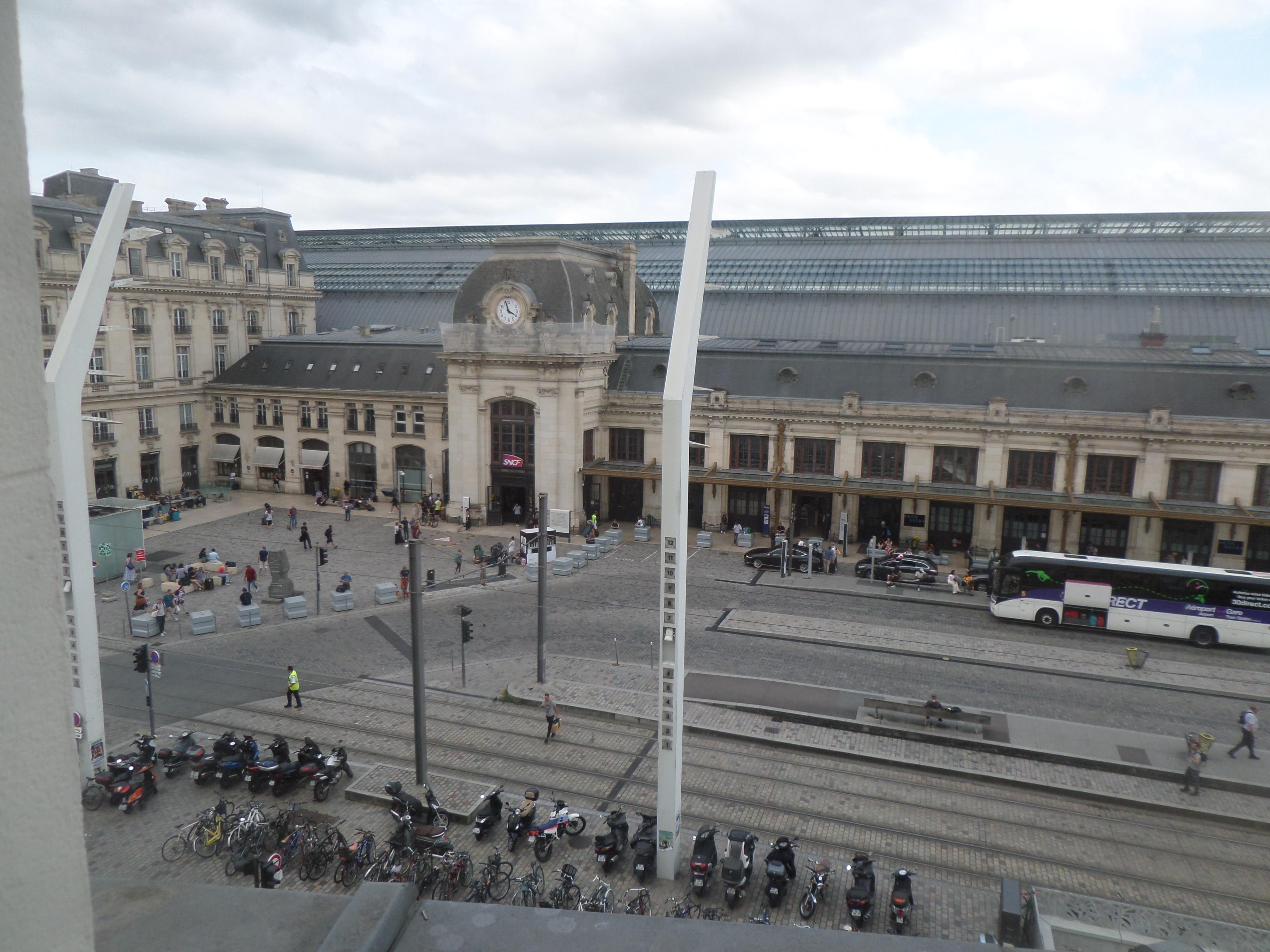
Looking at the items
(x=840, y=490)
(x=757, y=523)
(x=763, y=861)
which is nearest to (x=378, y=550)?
(x=757, y=523)

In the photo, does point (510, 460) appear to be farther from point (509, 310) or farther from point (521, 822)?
point (521, 822)

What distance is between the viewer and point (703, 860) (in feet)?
61.3

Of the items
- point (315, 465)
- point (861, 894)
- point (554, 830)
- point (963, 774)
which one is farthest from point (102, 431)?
point (861, 894)

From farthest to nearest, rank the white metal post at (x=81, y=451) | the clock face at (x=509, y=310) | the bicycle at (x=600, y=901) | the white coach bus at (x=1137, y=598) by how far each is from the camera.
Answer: the clock face at (x=509, y=310) → the white coach bus at (x=1137, y=598) → the white metal post at (x=81, y=451) → the bicycle at (x=600, y=901)

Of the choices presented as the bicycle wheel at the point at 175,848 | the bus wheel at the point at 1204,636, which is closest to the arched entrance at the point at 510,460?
the bus wheel at the point at 1204,636

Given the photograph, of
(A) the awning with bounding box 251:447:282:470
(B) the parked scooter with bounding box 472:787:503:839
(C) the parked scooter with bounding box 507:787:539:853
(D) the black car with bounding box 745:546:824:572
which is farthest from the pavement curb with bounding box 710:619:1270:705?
(A) the awning with bounding box 251:447:282:470

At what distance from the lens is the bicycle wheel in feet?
65.7

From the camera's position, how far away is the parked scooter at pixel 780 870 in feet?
60.0

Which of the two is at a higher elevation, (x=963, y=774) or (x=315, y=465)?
(x=315, y=465)

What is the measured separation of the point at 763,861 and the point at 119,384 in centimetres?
5569

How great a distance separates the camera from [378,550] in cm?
4972

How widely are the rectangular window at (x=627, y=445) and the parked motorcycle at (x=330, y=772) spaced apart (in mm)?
34966

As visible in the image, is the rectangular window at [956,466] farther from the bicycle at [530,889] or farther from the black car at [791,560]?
the bicycle at [530,889]

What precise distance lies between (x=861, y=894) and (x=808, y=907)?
3.68 feet
